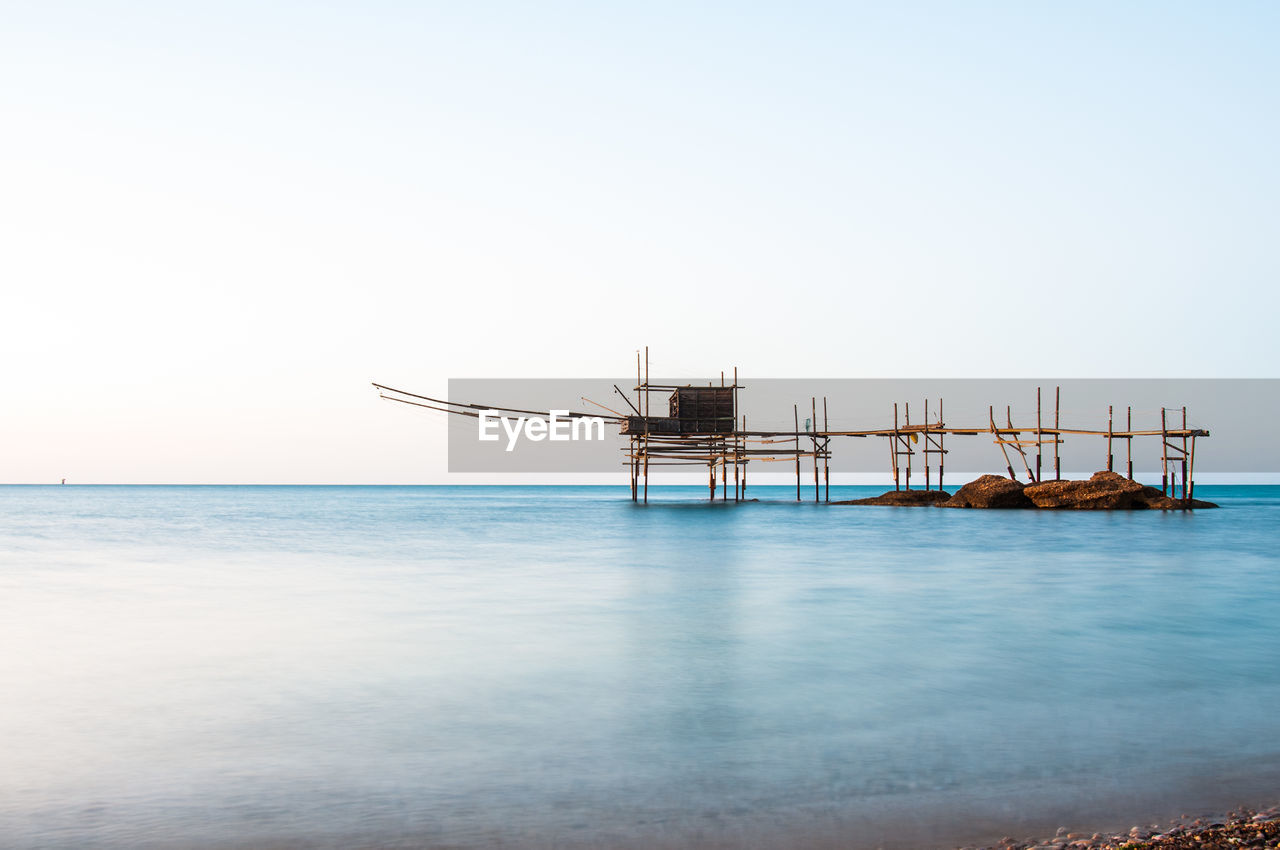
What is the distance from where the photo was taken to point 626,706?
29.1 feet

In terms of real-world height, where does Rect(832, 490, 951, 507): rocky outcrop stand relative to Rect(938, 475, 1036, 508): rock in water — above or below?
below

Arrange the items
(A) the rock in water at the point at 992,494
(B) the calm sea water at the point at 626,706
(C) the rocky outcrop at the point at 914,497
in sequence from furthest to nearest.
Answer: (C) the rocky outcrop at the point at 914,497 < (A) the rock in water at the point at 992,494 < (B) the calm sea water at the point at 626,706

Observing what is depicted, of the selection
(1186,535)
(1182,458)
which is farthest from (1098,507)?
(1186,535)

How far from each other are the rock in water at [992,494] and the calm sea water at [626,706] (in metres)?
29.9

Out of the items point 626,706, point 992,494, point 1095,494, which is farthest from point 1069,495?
point 626,706

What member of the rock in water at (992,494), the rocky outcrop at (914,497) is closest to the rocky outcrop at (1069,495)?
the rock in water at (992,494)

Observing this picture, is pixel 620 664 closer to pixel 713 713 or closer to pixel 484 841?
pixel 713 713

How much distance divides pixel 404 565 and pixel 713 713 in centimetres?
1725

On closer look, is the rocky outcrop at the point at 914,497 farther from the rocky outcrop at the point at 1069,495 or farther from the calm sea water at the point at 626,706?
the calm sea water at the point at 626,706

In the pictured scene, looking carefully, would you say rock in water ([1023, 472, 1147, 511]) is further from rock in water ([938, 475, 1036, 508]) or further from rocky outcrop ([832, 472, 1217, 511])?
rock in water ([938, 475, 1036, 508])

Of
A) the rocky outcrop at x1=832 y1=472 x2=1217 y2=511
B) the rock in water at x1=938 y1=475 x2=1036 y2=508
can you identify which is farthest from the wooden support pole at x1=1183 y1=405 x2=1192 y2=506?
the rock in water at x1=938 y1=475 x2=1036 y2=508

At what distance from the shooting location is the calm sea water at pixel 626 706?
567 cm

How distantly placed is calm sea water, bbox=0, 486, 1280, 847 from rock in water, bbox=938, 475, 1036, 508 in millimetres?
29913

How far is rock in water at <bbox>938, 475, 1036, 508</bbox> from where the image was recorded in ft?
168
